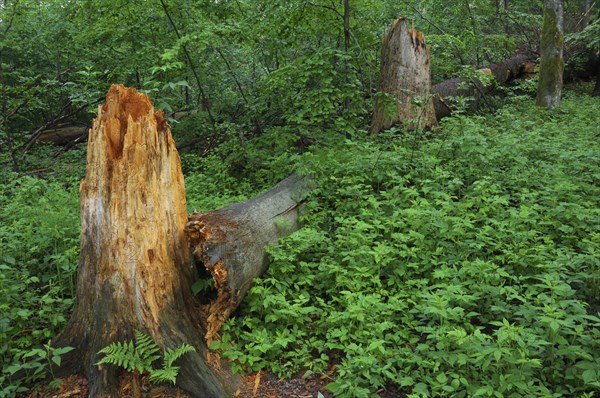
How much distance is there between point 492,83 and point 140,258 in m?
12.0

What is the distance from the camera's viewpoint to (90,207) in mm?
3373

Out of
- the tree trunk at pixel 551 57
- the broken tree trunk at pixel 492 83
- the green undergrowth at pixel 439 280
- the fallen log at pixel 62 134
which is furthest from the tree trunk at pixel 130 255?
the fallen log at pixel 62 134

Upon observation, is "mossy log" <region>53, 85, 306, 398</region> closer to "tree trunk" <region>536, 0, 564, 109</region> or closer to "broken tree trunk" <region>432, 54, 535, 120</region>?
"broken tree trunk" <region>432, 54, 535, 120</region>

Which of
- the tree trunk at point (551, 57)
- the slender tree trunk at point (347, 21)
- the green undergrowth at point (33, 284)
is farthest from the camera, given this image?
the tree trunk at point (551, 57)

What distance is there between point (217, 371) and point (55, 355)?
46.6 inches

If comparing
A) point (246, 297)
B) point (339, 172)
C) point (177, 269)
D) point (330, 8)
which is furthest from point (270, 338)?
point (330, 8)

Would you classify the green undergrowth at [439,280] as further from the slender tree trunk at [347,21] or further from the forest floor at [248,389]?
the slender tree trunk at [347,21]

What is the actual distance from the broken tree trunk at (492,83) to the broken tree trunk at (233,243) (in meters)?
6.75

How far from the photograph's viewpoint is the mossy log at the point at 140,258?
122 inches

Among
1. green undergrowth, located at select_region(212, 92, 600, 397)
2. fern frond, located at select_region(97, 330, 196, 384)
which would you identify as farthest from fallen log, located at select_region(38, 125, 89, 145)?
fern frond, located at select_region(97, 330, 196, 384)

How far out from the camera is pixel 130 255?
3184 mm

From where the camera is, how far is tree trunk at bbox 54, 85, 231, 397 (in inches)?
121

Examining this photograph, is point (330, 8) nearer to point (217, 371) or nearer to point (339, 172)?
point (339, 172)

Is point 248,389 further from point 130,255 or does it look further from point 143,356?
point 130,255
